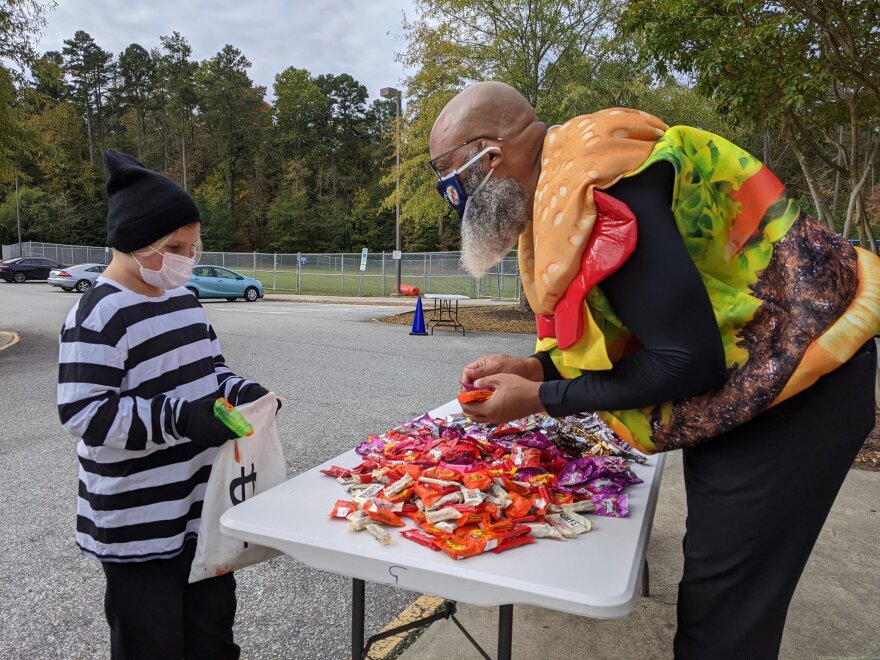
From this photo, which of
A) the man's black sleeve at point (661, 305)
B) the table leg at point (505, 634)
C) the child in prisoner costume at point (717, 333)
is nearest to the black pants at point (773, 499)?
the child in prisoner costume at point (717, 333)

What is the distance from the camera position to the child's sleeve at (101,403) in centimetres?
168

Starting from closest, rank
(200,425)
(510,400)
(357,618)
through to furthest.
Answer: (510,400)
(200,425)
(357,618)

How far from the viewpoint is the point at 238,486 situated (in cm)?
193

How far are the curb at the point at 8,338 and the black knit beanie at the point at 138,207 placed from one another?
34.6ft

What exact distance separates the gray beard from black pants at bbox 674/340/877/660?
2.72ft

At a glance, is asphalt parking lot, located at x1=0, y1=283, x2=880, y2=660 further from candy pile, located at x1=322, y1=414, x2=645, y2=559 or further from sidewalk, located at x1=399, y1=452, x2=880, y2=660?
candy pile, located at x1=322, y1=414, x2=645, y2=559

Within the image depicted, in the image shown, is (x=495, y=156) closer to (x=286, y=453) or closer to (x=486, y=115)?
(x=486, y=115)

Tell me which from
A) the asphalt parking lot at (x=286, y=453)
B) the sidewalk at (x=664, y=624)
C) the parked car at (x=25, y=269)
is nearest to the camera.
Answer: the sidewalk at (x=664, y=624)

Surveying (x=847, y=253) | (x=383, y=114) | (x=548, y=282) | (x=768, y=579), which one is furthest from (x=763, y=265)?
(x=383, y=114)

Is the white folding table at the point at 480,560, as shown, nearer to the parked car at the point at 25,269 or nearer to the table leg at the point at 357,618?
the table leg at the point at 357,618

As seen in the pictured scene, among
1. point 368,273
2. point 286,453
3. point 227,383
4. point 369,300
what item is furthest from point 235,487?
point 368,273

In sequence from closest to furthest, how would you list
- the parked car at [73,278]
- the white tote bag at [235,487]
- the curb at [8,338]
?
the white tote bag at [235,487], the curb at [8,338], the parked car at [73,278]

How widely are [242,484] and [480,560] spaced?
88 cm

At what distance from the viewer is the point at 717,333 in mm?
1301
